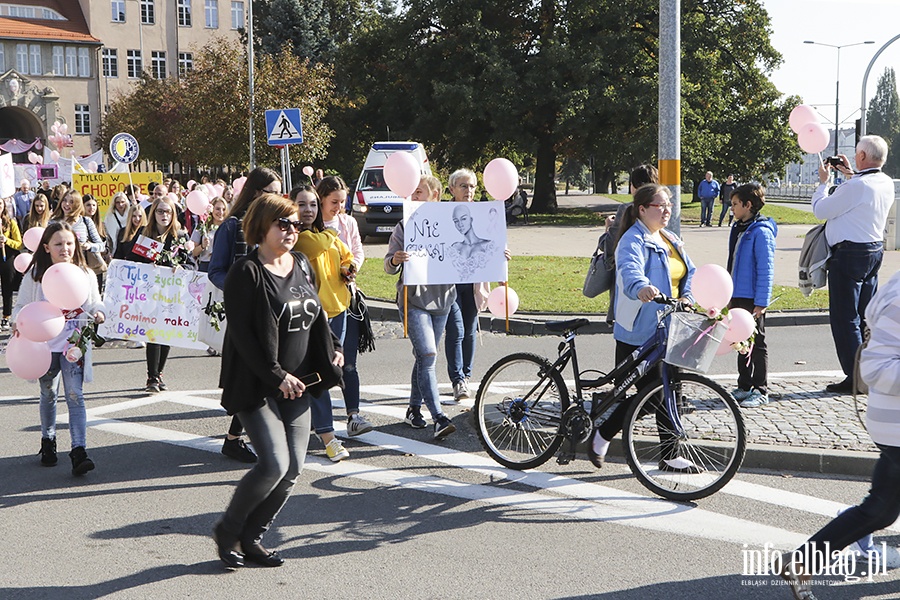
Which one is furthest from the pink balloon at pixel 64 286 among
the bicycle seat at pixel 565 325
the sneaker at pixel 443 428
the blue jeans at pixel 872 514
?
the blue jeans at pixel 872 514

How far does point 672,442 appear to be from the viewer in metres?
6.07

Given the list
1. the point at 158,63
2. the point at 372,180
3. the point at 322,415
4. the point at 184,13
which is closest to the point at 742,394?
the point at 322,415

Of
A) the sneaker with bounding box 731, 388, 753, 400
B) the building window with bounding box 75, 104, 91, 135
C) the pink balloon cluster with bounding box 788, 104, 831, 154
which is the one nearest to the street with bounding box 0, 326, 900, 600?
the sneaker with bounding box 731, 388, 753, 400

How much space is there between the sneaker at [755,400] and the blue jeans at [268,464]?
425 cm

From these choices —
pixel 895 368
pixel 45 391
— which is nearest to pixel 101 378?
pixel 45 391

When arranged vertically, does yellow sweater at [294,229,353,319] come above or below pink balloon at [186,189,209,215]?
below

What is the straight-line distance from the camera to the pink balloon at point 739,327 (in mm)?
6136

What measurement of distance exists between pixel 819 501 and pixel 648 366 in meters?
1.22

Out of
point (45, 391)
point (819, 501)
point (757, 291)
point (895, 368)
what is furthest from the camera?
point (757, 291)

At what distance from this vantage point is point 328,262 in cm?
694

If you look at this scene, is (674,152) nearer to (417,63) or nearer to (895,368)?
(895,368)

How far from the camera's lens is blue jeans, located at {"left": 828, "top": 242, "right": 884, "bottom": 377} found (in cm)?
823

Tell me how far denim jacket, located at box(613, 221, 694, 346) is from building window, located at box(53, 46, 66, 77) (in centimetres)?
7511

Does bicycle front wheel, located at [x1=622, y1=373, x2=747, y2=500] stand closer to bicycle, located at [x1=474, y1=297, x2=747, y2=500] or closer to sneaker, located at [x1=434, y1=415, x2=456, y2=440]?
bicycle, located at [x1=474, y1=297, x2=747, y2=500]
